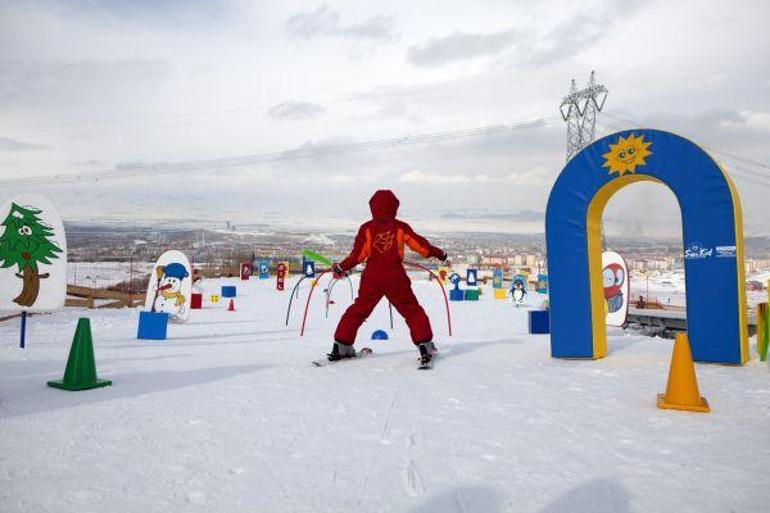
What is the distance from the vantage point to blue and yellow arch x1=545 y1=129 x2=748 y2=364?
607 centimetres

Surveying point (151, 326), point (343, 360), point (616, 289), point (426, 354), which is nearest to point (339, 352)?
point (343, 360)

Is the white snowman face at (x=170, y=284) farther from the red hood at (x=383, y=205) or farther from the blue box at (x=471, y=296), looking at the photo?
the blue box at (x=471, y=296)

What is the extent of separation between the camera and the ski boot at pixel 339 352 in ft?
20.6

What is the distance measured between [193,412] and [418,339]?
2914 mm

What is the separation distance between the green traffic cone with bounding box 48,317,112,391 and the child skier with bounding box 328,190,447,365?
8.67 feet

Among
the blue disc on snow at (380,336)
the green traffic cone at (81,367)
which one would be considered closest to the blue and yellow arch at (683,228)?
the blue disc on snow at (380,336)

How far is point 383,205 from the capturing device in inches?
254

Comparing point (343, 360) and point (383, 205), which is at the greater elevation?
point (383, 205)

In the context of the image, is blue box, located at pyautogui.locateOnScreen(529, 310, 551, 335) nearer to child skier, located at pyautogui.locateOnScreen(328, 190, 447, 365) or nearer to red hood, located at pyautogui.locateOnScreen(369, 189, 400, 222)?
child skier, located at pyautogui.locateOnScreen(328, 190, 447, 365)

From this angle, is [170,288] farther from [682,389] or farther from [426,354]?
[682,389]

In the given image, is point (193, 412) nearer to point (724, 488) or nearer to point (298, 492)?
point (298, 492)

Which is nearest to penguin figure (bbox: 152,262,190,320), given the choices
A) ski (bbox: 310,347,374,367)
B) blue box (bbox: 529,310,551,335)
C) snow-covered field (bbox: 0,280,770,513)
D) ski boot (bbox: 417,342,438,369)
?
snow-covered field (bbox: 0,280,770,513)

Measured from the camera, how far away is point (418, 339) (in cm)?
611

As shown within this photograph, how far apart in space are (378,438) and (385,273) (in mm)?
3050
